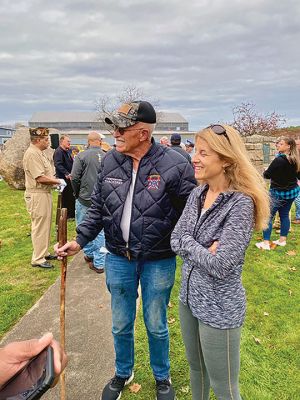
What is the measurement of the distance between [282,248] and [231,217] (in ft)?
19.1

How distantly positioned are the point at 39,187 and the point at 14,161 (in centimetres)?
939

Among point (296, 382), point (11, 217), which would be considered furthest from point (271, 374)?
point (11, 217)

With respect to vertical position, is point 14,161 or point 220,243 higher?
point 220,243

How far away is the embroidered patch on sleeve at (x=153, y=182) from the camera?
281cm

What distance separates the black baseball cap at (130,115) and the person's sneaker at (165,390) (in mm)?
2329

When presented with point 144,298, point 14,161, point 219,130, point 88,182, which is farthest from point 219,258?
point 14,161

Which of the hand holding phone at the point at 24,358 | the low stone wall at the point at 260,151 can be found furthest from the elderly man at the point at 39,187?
the low stone wall at the point at 260,151

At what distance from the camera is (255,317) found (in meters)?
4.70

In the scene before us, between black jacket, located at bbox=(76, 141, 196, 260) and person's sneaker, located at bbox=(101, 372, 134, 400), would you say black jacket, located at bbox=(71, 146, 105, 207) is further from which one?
person's sneaker, located at bbox=(101, 372, 134, 400)

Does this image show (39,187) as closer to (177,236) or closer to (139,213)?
(139,213)

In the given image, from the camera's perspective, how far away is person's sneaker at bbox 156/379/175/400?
310 cm

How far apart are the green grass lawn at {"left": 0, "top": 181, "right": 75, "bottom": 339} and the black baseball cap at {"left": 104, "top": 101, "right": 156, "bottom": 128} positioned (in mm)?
3089

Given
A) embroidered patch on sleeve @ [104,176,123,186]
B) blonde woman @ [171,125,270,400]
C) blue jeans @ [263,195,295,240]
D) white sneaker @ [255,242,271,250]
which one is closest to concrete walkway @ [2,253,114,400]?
blonde woman @ [171,125,270,400]

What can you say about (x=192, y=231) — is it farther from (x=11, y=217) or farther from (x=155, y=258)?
(x=11, y=217)
